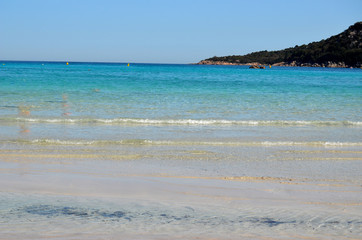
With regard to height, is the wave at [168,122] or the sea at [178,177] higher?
the wave at [168,122]

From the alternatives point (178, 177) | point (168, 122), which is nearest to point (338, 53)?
point (168, 122)

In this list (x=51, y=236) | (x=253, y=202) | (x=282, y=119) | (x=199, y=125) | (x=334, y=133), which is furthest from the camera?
(x=282, y=119)

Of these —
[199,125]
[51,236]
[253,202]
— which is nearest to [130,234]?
[51,236]

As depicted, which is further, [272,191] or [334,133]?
[334,133]

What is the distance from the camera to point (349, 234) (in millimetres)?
4621

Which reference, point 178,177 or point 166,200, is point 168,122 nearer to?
point 178,177

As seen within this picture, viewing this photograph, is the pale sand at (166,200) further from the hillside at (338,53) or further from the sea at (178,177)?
the hillside at (338,53)

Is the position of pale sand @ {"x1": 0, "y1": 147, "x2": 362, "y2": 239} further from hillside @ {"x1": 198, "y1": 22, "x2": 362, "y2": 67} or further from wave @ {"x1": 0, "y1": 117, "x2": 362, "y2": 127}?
hillside @ {"x1": 198, "y1": 22, "x2": 362, "y2": 67}

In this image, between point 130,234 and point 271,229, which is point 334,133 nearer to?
point 271,229

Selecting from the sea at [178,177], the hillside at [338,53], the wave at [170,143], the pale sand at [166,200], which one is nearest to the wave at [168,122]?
the sea at [178,177]

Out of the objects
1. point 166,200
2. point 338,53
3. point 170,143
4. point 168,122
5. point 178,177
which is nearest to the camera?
point 166,200

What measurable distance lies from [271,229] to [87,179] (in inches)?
131

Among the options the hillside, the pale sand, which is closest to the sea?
the pale sand

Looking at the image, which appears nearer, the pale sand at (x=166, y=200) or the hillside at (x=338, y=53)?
the pale sand at (x=166, y=200)
